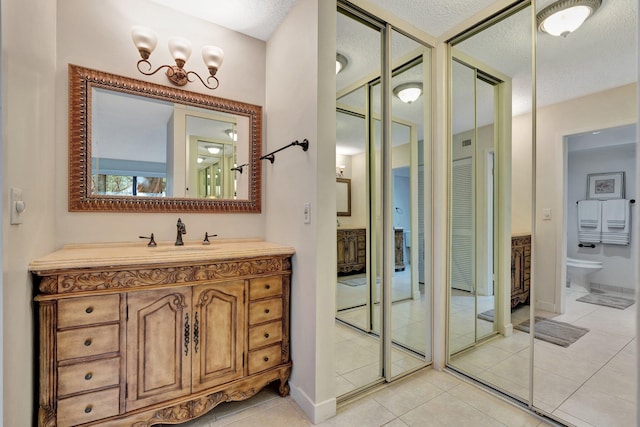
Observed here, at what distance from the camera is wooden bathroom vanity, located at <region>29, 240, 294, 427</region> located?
1.28m

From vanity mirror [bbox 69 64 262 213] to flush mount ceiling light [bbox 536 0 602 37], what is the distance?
193 centimetres

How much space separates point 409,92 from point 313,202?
53.5 inches

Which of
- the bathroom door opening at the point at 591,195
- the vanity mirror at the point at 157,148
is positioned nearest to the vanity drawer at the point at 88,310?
the vanity mirror at the point at 157,148

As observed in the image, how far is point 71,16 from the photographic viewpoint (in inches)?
65.4

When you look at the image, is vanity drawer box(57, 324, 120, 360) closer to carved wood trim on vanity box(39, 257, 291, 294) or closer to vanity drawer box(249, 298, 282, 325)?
carved wood trim on vanity box(39, 257, 291, 294)

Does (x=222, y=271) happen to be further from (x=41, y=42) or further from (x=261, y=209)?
(x=41, y=42)

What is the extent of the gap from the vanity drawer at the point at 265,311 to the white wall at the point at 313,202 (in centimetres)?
10

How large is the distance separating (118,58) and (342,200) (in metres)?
1.77

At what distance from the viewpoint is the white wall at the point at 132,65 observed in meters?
1.64

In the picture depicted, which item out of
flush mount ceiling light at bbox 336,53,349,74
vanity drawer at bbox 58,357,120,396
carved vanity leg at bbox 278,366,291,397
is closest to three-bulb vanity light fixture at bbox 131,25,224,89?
flush mount ceiling light at bbox 336,53,349,74

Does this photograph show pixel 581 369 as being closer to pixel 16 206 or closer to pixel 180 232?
pixel 180 232

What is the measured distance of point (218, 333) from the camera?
64.4 inches

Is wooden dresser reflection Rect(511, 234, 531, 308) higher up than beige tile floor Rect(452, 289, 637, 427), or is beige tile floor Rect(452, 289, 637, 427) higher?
wooden dresser reflection Rect(511, 234, 531, 308)

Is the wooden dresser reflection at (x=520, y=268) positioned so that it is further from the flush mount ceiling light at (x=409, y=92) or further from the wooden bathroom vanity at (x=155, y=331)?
the wooden bathroom vanity at (x=155, y=331)
